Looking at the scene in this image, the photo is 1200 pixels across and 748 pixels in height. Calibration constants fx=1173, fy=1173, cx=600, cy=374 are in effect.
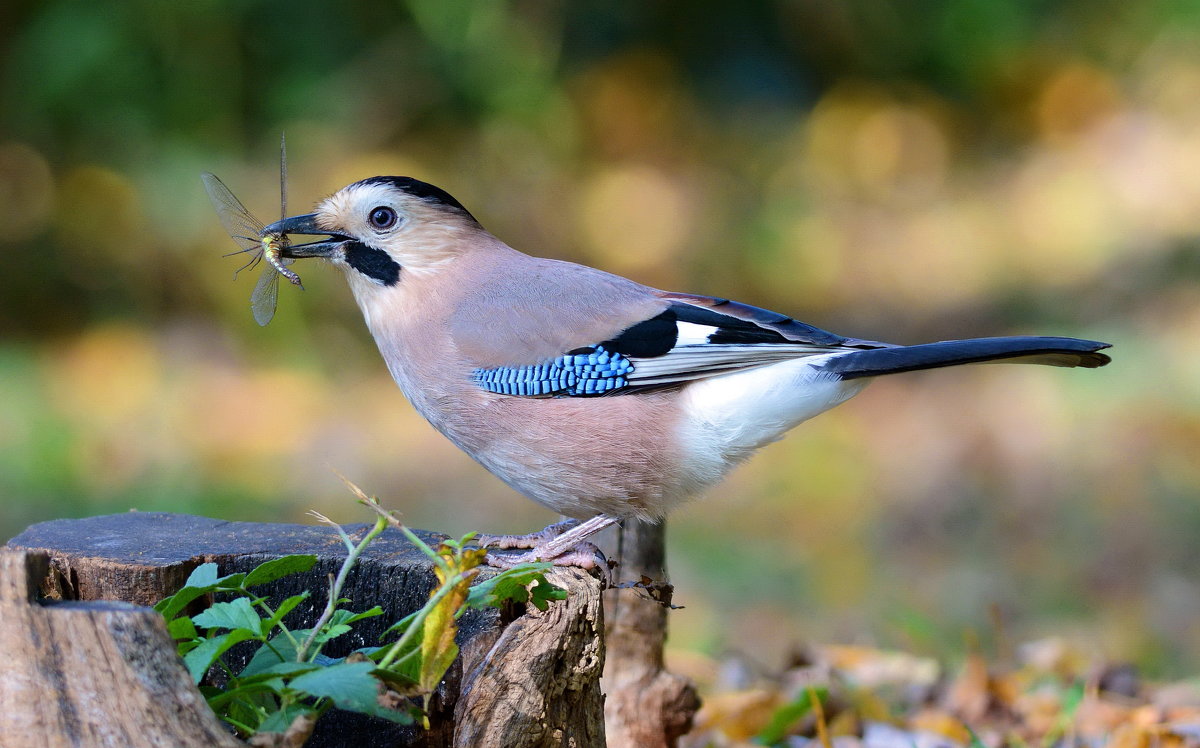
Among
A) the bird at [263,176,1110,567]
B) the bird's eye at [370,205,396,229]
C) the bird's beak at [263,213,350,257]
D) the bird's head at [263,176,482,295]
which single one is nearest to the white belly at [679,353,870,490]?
the bird at [263,176,1110,567]

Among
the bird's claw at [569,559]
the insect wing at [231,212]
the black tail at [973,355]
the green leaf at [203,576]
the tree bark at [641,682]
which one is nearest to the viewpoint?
the green leaf at [203,576]

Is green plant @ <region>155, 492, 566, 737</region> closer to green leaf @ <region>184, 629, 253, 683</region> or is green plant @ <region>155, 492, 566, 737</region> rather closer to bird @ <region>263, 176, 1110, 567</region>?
green leaf @ <region>184, 629, 253, 683</region>

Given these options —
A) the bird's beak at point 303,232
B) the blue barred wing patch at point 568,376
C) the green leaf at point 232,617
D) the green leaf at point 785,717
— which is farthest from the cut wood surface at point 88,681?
the green leaf at point 785,717

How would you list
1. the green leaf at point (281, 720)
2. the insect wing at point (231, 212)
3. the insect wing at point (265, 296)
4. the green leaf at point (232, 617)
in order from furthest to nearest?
the insect wing at point (231, 212) → the insect wing at point (265, 296) → the green leaf at point (232, 617) → the green leaf at point (281, 720)

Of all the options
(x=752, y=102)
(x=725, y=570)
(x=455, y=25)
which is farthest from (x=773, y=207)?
(x=725, y=570)

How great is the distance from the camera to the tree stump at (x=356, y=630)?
1819 millimetres

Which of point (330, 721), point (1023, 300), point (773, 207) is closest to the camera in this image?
point (330, 721)

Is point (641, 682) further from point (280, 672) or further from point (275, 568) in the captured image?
point (280, 672)

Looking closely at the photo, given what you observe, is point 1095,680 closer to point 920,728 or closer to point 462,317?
point 920,728

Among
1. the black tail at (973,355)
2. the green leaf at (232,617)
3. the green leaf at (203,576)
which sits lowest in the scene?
the green leaf at (232,617)

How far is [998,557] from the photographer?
5973mm

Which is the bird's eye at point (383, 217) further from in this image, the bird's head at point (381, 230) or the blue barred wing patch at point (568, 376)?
the blue barred wing patch at point (568, 376)

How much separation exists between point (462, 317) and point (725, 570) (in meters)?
3.15

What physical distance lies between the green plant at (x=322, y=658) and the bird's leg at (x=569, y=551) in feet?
2.39
